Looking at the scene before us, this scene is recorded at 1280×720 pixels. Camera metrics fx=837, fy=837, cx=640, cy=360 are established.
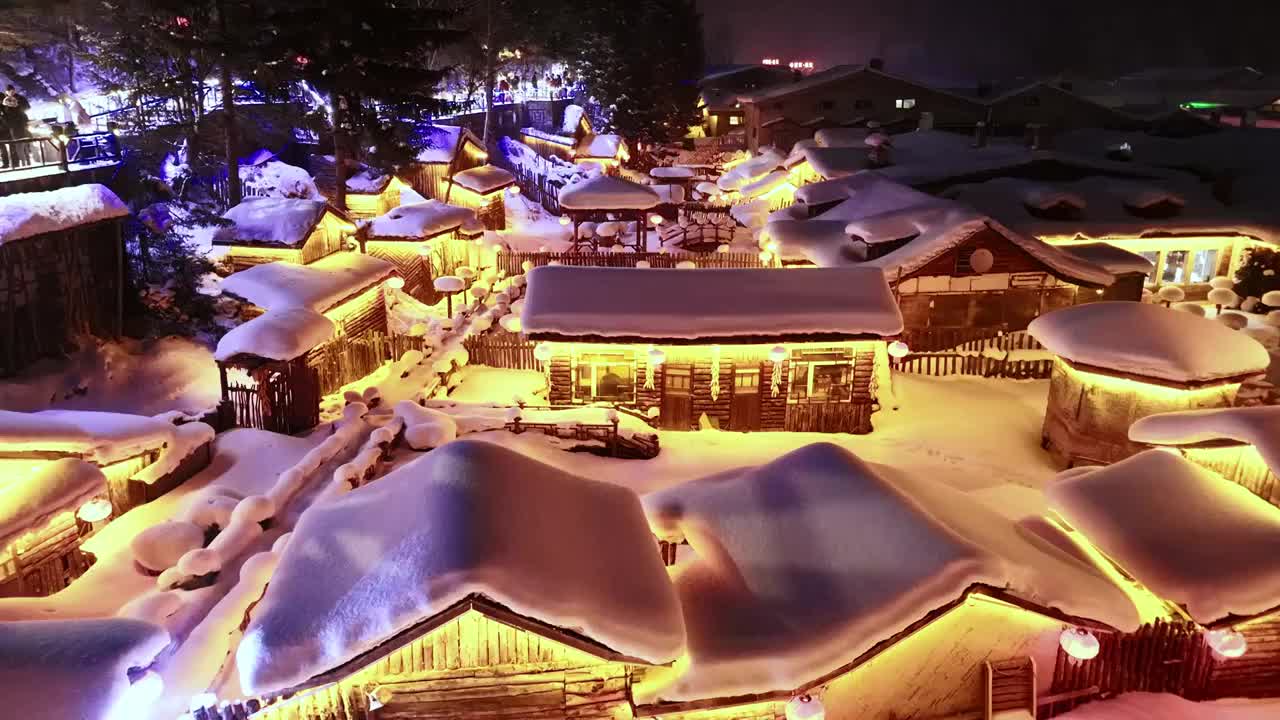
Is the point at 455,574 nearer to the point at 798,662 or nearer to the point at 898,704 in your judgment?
the point at 798,662

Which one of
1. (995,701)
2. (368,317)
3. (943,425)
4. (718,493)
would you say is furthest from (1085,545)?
(368,317)

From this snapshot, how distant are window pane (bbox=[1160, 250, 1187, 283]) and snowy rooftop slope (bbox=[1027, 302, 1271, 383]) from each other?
Answer: 48.3 feet

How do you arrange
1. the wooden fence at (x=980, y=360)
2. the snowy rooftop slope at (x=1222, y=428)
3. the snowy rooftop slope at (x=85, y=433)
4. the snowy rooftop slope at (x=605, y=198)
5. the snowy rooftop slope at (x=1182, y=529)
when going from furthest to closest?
the snowy rooftop slope at (x=605, y=198)
the wooden fence at (x=980, y=360)
the snowy rooftop slope at (x=1222, y=428)
the snowy rooftop slope at (x=85, y=433)
the snowy rooftop slope at (x=1182, y=529)

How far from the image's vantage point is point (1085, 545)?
12.5 metres

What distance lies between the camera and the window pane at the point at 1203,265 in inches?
1284

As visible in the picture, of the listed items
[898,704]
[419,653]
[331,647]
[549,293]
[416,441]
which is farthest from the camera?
[549,293]

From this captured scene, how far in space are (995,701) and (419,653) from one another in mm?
7597

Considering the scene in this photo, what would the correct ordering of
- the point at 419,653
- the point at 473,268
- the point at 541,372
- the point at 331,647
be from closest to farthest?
the point at 331,647, the point at 419,653, the point at 541,372, the point at 473,268

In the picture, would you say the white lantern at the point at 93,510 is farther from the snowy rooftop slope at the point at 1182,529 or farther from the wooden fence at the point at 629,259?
the wooden fence at the point at 629,259

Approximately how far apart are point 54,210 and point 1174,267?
37504 mm

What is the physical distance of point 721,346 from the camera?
2089 cm

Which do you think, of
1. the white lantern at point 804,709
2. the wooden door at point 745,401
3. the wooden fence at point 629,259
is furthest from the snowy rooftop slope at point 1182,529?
the wooden fence at point 629,259

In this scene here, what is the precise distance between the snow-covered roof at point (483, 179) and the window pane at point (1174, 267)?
29.8m

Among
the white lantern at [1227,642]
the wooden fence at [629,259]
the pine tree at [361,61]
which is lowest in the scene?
the white lantern at [1227,642]
